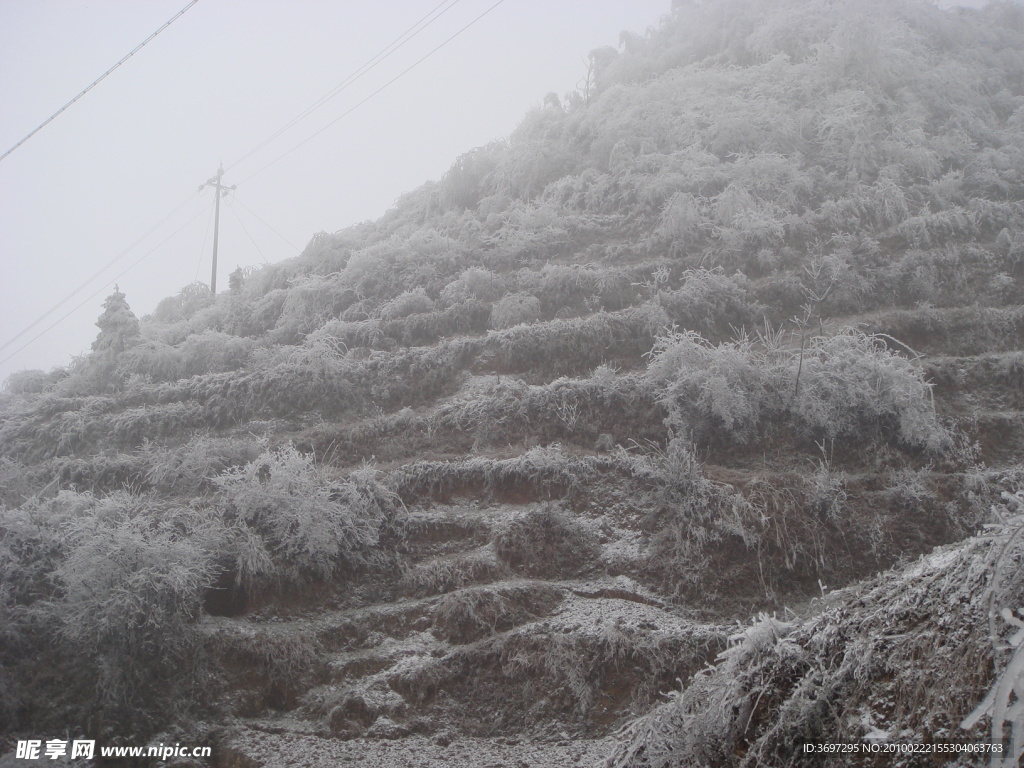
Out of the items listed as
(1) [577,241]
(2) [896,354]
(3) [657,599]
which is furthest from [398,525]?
(1) [577,241]

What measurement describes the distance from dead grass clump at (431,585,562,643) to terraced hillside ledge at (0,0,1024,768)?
0.04 m

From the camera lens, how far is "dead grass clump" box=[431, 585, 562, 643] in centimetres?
806

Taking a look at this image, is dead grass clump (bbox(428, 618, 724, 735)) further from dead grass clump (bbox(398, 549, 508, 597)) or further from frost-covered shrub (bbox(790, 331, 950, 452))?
frost-covered shrub (bbox(790, 331, 950, 452))

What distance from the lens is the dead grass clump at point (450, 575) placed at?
343 inches

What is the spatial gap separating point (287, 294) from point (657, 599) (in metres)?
13.0

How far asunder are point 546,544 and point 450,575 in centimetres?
144

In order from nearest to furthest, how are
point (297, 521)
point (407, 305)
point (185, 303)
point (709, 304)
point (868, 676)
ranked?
point (868, 676) < point (297, 521) < point (709, 304) < point (407, 305) < point (185, 303)

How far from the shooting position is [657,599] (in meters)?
8.24

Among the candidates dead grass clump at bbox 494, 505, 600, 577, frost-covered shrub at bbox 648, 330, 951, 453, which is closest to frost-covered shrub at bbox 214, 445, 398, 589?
dead grass clump at bbox 494, 505, 600, 577

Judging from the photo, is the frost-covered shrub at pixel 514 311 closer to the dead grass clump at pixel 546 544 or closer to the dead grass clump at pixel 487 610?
the dead grass clump at pixel 546 544

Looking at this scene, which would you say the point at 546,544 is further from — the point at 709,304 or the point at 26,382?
the point at 26,382

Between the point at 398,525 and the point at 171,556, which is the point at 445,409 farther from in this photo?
the point at 171,556

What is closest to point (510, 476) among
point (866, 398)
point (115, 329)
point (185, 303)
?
point (866, 398)

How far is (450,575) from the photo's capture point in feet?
28.8
